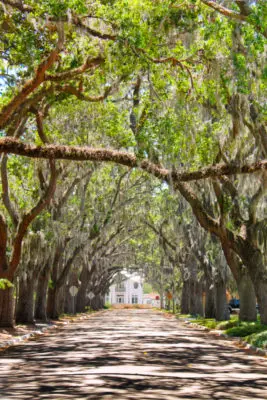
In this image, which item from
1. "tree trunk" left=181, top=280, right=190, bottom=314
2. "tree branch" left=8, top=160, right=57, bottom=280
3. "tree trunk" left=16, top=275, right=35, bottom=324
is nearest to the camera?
"tree branch" left=8, top=160, right=57, bottom=280

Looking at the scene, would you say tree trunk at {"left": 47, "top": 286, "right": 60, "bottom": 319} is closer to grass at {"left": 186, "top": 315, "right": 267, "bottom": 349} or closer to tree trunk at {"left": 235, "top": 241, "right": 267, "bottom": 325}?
grass at {"left": 186, "top": 315, "right": 267, "bottom": 349}

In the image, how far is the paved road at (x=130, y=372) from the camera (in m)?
9.02

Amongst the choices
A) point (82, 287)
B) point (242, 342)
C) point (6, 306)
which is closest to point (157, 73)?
point (242, 342)

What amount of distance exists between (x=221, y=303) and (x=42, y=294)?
9709 millimetres

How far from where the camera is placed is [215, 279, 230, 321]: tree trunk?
105ft

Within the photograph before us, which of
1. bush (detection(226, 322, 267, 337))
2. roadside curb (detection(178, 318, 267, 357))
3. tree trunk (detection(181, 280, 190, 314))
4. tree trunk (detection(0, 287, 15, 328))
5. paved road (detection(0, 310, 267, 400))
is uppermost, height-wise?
tree trunk (detection(181, 280, 190, 314))

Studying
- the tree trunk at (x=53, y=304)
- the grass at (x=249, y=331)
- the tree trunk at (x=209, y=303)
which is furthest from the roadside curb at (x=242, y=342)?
the tree trunk at (x=53, y=304)

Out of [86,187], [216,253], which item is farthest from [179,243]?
[86,187]

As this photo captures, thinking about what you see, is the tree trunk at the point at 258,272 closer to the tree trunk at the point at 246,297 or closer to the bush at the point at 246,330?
the bush at the point at 246,330

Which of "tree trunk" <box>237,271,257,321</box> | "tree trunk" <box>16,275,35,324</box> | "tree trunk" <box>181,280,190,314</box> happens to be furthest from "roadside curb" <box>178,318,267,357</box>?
"tree trunk" <box>181,280,190,314</box>

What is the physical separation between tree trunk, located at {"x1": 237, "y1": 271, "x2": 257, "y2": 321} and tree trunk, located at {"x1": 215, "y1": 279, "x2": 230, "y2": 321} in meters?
6.78

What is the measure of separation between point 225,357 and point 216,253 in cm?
1711

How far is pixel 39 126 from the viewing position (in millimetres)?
18625

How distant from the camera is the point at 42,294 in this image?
32688 mm
